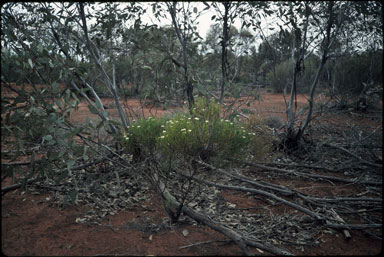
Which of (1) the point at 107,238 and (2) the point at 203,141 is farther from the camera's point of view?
(2) the point at 203,141

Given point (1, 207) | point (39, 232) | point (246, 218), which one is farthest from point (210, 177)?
point (1, 207)

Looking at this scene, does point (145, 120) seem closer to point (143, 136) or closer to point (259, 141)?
point (143, 136)

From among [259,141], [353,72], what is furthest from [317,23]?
[353,72]

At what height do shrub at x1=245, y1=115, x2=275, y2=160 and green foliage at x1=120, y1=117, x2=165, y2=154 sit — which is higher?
green foliage at x1=120, y1=117, x2=165, y2=154

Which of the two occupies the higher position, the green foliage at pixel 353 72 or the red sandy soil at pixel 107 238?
the green foliage at pixel 353 72

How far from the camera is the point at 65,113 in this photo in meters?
→ 2.09

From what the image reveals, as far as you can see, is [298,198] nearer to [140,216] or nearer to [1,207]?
[140,216]

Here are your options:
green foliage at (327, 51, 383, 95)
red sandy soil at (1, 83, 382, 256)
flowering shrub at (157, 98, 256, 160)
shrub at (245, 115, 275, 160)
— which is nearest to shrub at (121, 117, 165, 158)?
flowering shrub at (157, 98, 256, 160)

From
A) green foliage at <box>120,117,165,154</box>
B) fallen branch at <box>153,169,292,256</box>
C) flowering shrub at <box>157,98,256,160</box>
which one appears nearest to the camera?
fallen branch at <box>153,169,292,256</box>

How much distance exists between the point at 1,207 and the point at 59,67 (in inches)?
55.1

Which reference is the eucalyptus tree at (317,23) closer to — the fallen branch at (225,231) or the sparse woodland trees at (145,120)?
the sparse woodland trees at (145,120)

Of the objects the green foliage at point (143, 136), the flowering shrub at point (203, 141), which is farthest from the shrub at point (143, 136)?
the flowering shrub at point (203, 141)

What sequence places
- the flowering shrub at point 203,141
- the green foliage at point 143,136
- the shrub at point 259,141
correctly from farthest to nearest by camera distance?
the shrub at point 259,141
the green foliage at point 143,136
the flowering shrub at point 203,141

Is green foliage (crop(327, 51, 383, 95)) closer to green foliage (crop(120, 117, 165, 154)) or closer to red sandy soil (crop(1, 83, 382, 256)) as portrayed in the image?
green foliage (crop(120, 117, 165, 154))
